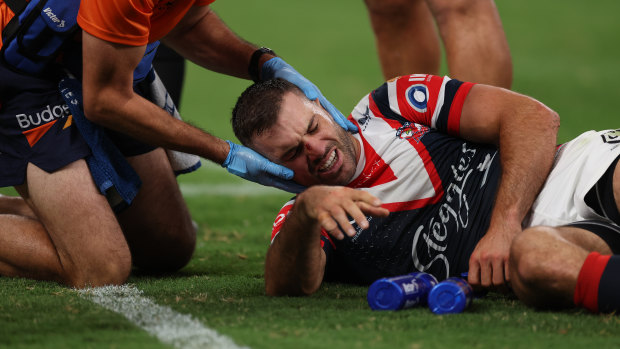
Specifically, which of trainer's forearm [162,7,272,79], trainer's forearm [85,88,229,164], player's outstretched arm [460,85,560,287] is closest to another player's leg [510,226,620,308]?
player's outstretched arm [460,85,560,287]

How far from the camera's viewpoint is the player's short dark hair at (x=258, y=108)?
287 cm

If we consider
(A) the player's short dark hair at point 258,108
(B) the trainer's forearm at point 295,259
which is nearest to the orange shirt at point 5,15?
(A) the player's short dark hair at point 258,108

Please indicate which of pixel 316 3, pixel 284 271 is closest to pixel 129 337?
pixel 284 271

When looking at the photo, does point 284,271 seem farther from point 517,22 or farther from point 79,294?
point 517,22

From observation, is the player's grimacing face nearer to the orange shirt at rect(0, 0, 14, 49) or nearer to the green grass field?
the green grass field

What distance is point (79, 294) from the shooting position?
2.75 m

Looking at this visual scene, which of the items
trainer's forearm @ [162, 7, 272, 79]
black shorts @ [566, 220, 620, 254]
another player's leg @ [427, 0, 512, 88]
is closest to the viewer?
black shorts @ [566, 220, 620, 254]

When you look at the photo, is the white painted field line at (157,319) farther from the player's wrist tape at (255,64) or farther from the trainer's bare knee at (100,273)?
the player's wrist tape at (255,64)

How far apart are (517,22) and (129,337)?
34.0 feet

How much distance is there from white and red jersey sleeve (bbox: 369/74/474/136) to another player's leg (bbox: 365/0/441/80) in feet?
4.21

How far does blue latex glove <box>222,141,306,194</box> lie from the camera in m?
2.87

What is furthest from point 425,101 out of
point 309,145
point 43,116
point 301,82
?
point 43,116

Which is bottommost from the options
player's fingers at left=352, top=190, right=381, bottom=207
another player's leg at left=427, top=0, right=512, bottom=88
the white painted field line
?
the white painted field line

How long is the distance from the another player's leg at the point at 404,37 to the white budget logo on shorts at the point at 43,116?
178 centimetres
